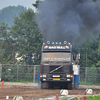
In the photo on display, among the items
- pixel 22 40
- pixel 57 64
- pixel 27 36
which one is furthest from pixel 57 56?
pixel 27 36

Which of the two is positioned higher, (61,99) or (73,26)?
(73,26)

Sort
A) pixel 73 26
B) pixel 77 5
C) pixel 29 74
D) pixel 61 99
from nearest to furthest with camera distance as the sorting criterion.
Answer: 1. pixel 61 99
2. pixel 73 26
3. pixel 77 5
4. pixel 29 74

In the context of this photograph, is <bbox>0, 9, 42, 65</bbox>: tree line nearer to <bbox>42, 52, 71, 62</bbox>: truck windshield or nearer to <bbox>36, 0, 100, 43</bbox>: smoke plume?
<bbox>36, 0, 100, 43</bbox>: smoke plume

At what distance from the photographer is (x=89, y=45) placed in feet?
130

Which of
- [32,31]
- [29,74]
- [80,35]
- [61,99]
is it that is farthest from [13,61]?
[61,99]

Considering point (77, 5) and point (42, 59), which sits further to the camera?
point (77, 5)

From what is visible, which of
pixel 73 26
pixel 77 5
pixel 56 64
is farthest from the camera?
pixel 77 5

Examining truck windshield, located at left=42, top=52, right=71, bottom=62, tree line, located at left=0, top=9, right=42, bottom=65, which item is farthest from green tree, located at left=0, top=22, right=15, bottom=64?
truck windshield, located at left=42, top=52, right=71, bottom=62

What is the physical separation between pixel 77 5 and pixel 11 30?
1518cm

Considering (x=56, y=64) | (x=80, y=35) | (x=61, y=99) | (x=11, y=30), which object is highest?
(x=11, y=30)

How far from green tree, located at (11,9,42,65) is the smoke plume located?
11.9 metres

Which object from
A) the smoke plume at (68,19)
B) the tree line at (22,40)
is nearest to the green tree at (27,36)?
the tree line at (22,40)

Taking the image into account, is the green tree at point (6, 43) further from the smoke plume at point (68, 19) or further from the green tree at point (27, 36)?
the smoke plume at point (68, 19)

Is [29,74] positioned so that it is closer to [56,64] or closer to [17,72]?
[17,72]
